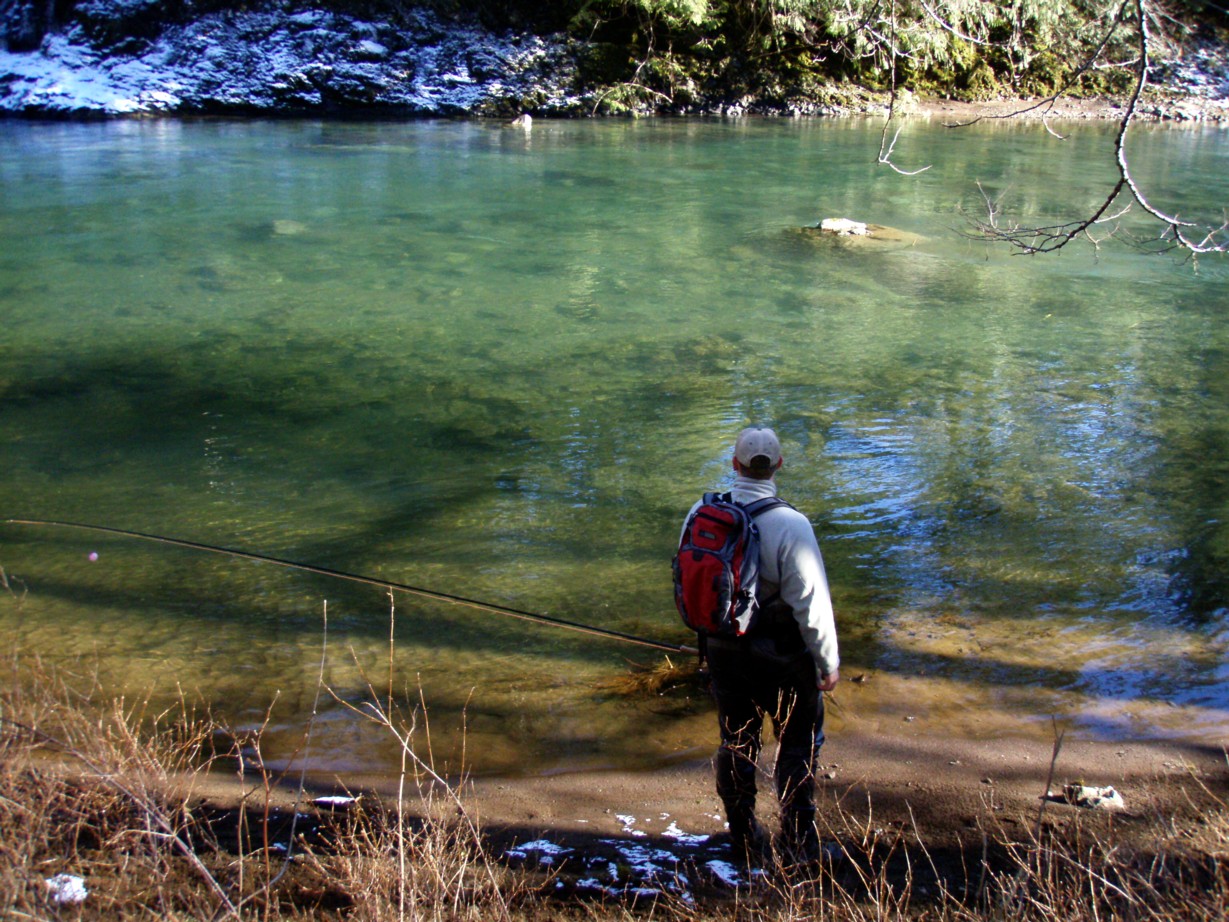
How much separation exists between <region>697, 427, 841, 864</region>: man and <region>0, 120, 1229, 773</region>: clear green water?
0.92 m

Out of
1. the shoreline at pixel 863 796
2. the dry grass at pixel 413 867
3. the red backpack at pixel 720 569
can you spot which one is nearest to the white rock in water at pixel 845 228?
the shoreline at pixel 863 796

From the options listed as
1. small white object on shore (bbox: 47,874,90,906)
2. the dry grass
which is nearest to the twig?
the dry grass

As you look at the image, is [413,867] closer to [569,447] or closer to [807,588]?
[807,588]

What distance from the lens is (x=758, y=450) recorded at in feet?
10.8

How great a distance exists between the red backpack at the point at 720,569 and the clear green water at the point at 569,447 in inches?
57.1

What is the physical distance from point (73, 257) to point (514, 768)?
1102 cm

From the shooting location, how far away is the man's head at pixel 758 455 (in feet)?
10.8

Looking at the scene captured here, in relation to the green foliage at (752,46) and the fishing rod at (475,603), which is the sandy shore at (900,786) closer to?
the fishing rod at (475,603)

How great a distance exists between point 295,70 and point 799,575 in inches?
1046

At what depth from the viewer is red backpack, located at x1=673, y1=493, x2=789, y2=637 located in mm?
3088

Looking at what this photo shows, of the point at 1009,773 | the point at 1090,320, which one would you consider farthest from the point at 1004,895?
the point at 1090,320

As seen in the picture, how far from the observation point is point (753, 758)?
11.8 ft

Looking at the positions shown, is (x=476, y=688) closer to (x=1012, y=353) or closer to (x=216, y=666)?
(x=216, y=666)

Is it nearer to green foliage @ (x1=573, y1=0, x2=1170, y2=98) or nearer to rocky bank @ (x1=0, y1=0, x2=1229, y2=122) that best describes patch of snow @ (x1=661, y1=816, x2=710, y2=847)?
rocky bank @ (x1=0, y1=0, x2=1229, y2=122)
